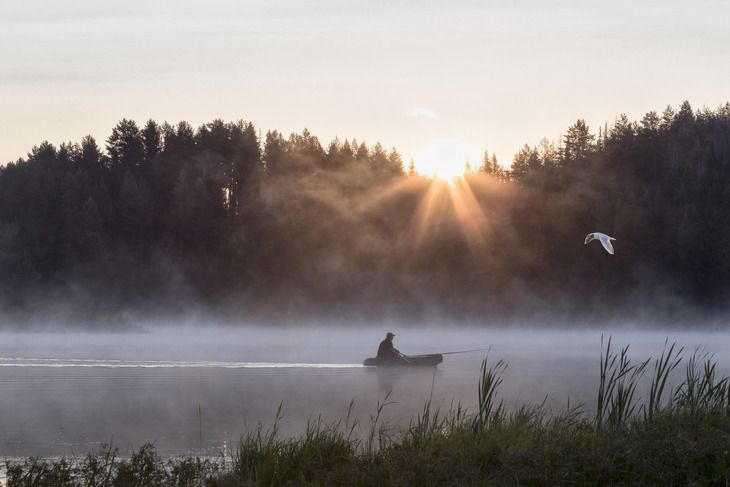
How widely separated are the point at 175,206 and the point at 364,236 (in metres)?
17.7

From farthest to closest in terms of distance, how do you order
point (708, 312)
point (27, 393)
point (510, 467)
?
point (708, 312), point (27, 393), point (510, 467)

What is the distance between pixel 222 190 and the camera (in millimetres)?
98688

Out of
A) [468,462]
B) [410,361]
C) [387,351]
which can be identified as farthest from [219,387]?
[468,462]

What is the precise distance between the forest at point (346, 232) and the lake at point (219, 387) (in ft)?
101

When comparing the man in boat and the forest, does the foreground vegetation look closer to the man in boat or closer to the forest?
the man in boat

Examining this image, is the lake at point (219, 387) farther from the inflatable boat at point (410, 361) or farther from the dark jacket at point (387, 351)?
the dark jacket at point (387, 351)

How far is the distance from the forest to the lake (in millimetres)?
30882

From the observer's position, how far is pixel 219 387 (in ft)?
102

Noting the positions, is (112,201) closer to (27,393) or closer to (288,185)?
(288,185)

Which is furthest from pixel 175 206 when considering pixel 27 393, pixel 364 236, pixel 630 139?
pixel 27 393

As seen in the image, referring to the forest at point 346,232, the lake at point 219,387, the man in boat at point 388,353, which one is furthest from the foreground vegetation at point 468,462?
the forest at point 346,232

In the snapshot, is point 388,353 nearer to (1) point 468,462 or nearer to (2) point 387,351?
(2) point 387,351

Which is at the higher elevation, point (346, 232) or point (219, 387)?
point (346, 232)

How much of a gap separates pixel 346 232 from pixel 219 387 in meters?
68.6
